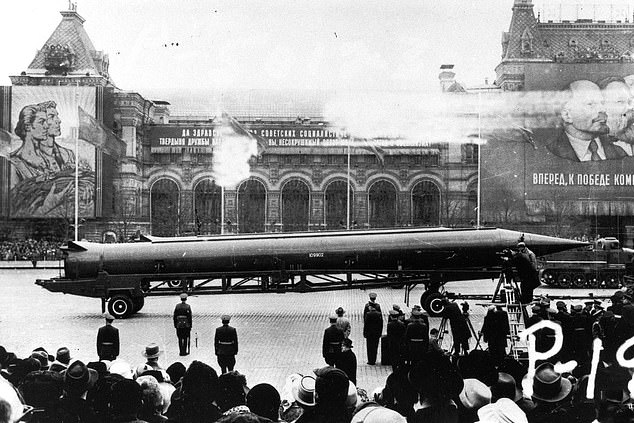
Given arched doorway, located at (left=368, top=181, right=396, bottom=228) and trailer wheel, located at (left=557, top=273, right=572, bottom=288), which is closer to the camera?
trailer wheel, located at (left=557, top=273, right=572, bottom=288)

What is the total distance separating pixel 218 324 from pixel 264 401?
47.5 ft

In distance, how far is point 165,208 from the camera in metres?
56.9

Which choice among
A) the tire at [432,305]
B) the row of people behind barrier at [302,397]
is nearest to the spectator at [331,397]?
the row of people behind barrier at [302,397]

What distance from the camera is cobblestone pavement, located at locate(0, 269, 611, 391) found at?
1406 centimetres

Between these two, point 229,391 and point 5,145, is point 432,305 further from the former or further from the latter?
point 5,145

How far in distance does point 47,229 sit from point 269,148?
1843 cm

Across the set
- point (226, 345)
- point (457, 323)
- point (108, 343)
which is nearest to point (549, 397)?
point (457, 323)

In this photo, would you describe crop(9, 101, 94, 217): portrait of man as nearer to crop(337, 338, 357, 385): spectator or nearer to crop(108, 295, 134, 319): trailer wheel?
crop(108, 295, 134, 319): trailer wheel

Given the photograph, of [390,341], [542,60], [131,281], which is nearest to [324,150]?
[542,60]

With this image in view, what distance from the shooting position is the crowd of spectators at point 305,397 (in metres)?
4.82

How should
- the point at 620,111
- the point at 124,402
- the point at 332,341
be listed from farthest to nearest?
1. the point at 620,111
2. the point at 332,341
3. the point at 124,402

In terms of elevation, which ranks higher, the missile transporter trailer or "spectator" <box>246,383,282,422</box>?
"spectator" <box>246,383,282,422</box>

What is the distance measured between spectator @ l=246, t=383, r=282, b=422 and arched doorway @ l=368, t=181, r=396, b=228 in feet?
170

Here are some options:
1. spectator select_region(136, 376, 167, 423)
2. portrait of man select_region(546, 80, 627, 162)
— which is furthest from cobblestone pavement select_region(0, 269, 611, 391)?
portrait of man select_region(546, 80, 627, 162)
